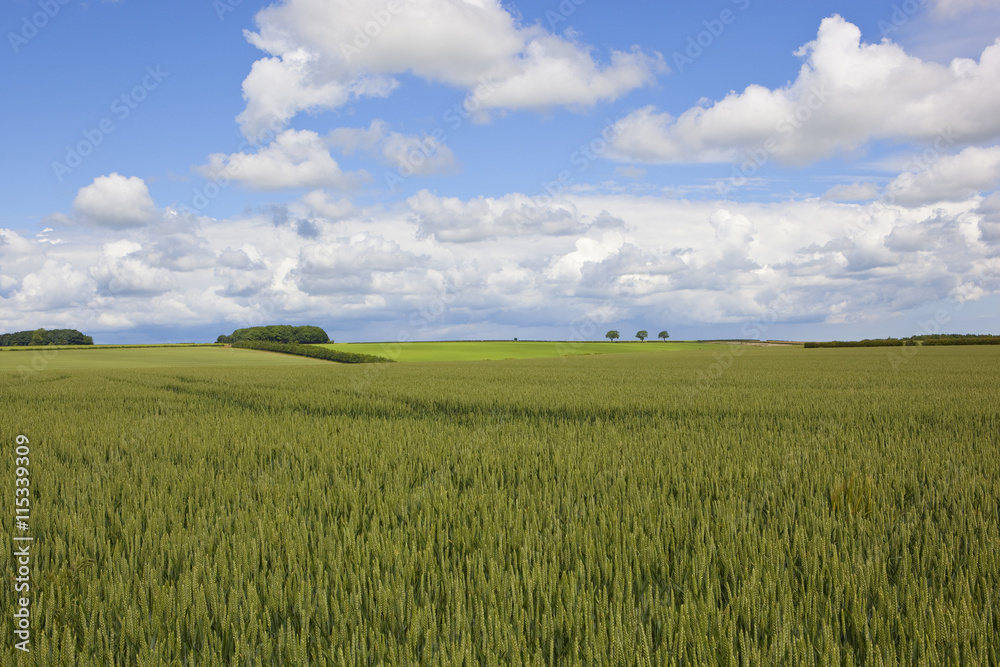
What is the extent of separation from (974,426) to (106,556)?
35.3 ft

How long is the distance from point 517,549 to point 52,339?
301ft

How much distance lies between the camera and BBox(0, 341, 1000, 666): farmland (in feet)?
7.71

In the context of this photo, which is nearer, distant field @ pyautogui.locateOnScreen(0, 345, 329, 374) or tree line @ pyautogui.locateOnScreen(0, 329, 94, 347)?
distant field @ pyautogui.locateOnScreen(0, 345, 329, 374)

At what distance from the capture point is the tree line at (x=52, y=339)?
238 ft

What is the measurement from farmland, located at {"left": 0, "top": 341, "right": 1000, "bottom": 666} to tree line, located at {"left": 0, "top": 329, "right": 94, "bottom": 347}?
8255 centimetres

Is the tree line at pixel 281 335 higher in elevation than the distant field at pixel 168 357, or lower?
higher

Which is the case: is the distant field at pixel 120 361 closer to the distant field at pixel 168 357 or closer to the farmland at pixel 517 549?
the distant field at pixel 168 357

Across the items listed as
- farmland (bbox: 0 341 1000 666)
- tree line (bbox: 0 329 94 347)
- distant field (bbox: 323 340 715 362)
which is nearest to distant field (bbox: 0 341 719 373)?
distant field (bbox: 323 340 715 362)

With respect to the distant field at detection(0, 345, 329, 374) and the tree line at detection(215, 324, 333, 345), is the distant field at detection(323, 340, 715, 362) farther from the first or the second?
the distant field at detection(0, 345, 329, 374)

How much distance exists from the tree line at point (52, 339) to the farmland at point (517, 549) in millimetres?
82550

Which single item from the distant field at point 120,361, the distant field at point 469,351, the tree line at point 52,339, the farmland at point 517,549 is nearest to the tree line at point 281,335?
the distant field at point 469,351

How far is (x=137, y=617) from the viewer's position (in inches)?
101

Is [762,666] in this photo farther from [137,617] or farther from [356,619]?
[137,617]

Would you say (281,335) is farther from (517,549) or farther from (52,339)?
(517,549)
